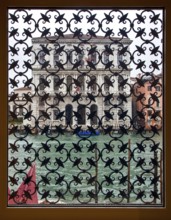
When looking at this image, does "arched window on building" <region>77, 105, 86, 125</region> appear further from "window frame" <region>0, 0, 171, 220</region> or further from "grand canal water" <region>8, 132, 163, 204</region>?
"window frame" <region>0, 0, 171, 220</region>

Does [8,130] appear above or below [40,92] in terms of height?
below

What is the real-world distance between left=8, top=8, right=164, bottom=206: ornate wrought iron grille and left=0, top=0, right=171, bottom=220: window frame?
42 mm

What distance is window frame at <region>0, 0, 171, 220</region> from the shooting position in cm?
233

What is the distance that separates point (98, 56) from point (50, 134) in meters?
0.45

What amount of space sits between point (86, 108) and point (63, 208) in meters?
0.50

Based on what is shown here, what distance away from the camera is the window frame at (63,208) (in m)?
2.33

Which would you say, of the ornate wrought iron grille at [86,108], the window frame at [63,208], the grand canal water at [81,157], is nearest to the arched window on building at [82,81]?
the ornate wrought iron grille at [86,108]

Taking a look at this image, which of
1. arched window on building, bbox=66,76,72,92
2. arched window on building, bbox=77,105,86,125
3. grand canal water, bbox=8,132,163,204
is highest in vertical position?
arched window on building, bbox=66,76,72,92

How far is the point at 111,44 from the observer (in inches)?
93.8

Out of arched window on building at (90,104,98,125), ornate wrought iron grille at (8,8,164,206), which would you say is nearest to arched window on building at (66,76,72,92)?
ornate wrought iron grille at (8,8,164,206)

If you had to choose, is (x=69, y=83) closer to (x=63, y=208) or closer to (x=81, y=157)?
(x=81, y=157)

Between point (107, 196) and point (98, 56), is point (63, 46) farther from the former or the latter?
point (107, 196)

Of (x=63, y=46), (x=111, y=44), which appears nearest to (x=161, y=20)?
(x=111, y=44)

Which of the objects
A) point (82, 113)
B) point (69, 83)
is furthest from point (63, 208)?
point (69, 83)
